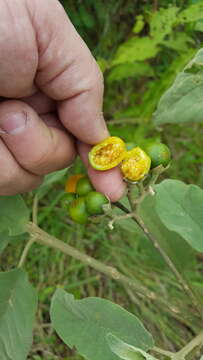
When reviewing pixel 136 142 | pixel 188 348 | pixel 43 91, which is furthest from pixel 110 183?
pixel 136 142

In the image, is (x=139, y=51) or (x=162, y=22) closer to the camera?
(x=162, y=22)

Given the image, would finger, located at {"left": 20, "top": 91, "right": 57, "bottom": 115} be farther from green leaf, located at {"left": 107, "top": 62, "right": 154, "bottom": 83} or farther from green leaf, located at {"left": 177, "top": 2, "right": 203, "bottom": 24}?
green leaf, located at {"left": 107, "top": 62, "right": 154, "bottom": 83}

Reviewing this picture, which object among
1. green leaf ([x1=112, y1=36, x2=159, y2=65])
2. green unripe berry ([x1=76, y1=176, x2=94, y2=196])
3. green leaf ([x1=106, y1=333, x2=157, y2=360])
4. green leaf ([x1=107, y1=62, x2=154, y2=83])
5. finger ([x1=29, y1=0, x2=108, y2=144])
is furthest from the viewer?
green leaf ([x1=107, y1=62, x2=154, y2=83])

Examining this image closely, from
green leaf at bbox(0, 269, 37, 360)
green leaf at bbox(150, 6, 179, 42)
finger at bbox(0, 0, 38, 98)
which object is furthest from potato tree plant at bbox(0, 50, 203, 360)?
green leaf at bbox(150, 6, 179, 42)

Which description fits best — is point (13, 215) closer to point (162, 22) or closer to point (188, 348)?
point (188, 348)

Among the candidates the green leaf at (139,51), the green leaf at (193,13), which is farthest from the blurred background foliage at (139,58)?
the green leaf at (193,13)

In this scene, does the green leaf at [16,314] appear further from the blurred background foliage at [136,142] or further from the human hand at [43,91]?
the blurred background foliage at [136,142]

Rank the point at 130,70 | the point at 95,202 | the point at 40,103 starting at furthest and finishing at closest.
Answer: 1. the point at 130,70
2. the point at 40,103
3. the point at 95,202

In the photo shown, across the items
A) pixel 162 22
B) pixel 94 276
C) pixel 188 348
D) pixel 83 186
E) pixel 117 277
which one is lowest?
pixel 94 276
